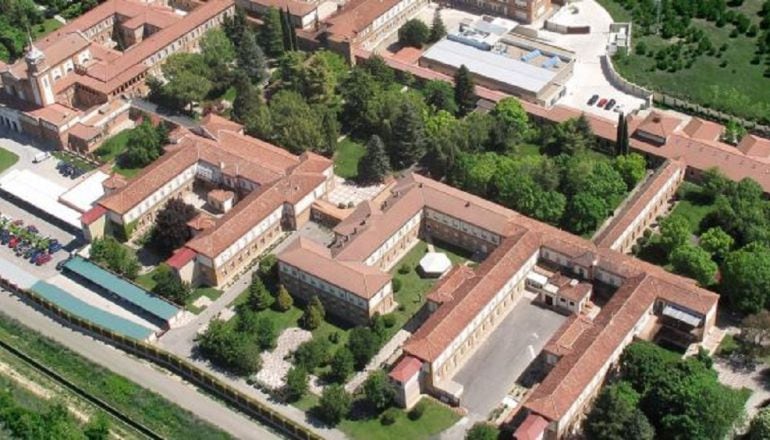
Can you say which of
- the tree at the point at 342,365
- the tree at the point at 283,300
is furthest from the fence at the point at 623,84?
the tree at the point at 342,365

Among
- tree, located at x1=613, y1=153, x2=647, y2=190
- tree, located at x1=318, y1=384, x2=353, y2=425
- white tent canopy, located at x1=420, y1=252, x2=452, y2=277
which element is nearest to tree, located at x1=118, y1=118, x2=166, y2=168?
white tent canopy, located at x1=420, y1=252, x2=452, y2=277

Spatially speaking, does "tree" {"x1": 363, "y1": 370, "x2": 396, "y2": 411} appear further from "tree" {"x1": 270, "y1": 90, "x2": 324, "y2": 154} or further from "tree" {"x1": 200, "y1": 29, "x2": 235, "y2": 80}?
"tree" {"x1": 200, "y1": 29, "x2": 235, "y2": 80}

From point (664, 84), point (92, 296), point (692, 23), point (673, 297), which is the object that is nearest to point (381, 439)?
point (673, 297)

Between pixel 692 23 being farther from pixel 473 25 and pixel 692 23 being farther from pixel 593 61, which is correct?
pixel 473 25

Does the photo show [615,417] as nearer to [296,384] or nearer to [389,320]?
[389,320]

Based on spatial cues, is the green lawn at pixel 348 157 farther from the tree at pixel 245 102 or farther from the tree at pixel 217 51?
the tree at pixel 217 51
